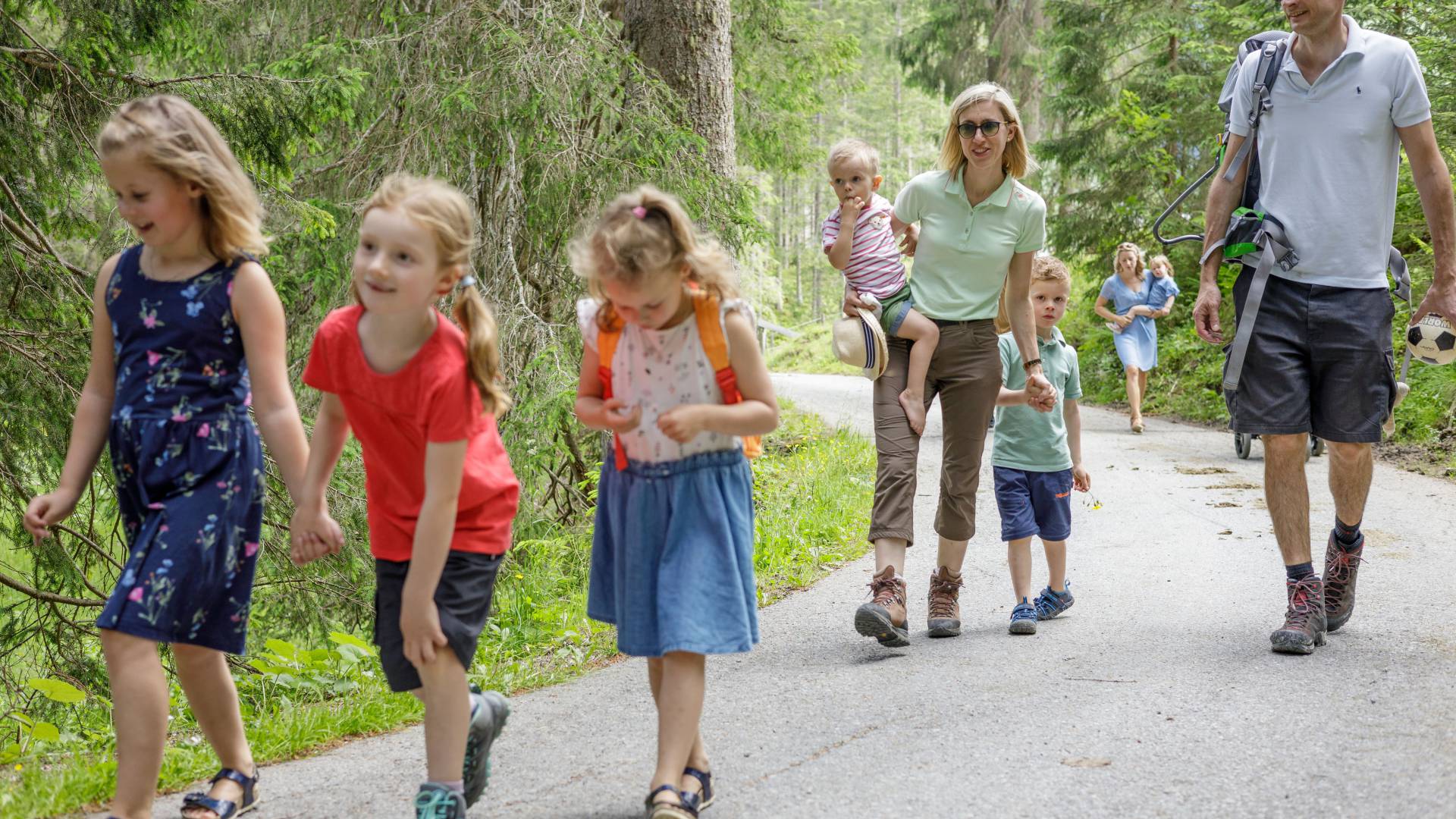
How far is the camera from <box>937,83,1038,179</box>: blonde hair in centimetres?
539

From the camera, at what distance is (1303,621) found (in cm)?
509

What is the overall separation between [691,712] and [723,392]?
0.85 m

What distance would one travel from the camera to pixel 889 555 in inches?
212

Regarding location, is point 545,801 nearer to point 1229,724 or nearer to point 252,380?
point 252,380

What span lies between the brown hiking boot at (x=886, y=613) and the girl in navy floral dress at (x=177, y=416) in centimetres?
263

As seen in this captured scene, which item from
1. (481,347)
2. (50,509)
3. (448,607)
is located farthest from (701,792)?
(50,509)

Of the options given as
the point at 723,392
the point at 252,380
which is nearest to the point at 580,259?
the point at 723,392

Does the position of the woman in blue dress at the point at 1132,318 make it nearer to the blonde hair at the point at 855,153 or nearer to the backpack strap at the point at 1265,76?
the backpack strap at the point at 1265,76

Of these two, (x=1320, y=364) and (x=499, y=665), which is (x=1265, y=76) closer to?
(x=1320, y=364)

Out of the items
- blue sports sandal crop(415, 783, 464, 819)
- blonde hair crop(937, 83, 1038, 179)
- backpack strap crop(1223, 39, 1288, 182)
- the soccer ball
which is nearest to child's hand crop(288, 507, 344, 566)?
blue sports sandal crop(415, 783, 464, 819)

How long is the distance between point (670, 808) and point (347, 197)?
248 inches

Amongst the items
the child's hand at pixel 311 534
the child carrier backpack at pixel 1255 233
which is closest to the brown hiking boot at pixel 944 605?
the child carrier backpack at pixel 1255 233

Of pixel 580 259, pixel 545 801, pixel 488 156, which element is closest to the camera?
pixel 580 259

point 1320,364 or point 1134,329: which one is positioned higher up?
point 1134,329
